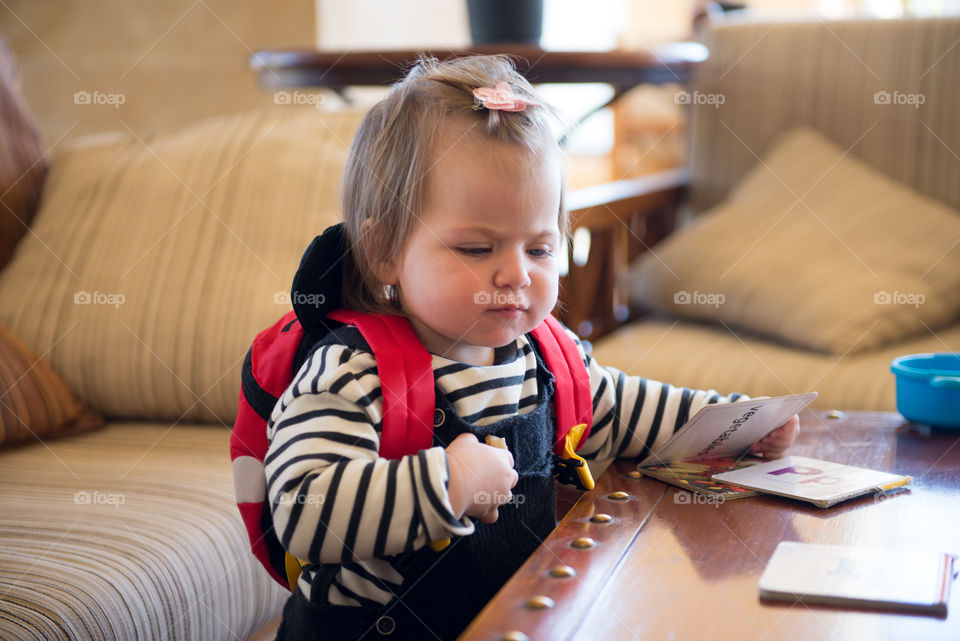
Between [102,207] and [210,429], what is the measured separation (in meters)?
0.43

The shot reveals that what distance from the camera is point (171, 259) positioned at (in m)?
1.47

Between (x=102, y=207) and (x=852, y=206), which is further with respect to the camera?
(x=852, y=206)

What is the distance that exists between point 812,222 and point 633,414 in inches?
41.0

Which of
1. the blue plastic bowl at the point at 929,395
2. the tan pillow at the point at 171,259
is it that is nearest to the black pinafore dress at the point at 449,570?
the blue plastic bowl at the point at 929,395

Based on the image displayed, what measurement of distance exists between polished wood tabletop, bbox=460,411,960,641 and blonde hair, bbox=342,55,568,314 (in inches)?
12.1

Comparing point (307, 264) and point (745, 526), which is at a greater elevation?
point (307, 264)

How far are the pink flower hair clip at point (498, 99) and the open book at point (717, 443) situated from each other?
34cm

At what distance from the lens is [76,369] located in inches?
56.2

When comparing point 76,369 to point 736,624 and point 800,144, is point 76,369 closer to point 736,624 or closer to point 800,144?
point 736,624

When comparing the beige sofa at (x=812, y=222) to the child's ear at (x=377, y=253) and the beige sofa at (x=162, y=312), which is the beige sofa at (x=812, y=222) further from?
the child's ear at (x=377, y=253)

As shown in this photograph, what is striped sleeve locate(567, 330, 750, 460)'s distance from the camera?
101 centimetres

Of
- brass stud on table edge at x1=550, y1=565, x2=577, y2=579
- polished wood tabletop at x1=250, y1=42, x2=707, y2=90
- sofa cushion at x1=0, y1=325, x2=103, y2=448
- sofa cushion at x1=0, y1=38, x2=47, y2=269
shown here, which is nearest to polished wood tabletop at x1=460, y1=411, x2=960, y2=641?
brass stud on table edge at x1=550, y1=565, x2=577, y2=579

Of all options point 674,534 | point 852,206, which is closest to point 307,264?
point 674,534

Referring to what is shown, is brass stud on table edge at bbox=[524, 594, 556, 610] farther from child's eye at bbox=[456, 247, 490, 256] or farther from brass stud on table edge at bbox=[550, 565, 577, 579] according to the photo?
child's eye at bbox=[456, 247, 490, 256]
